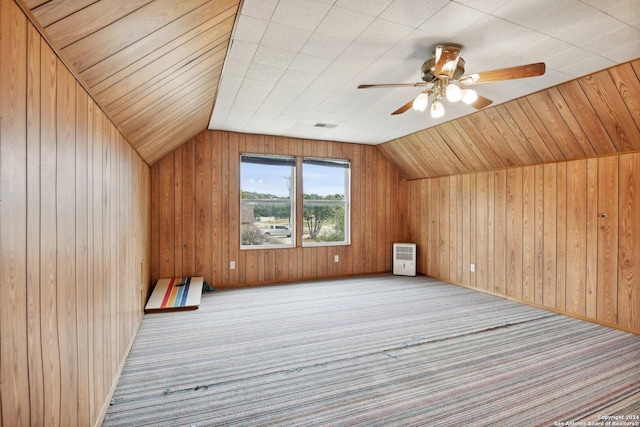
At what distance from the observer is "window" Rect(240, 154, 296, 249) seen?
17.8ft

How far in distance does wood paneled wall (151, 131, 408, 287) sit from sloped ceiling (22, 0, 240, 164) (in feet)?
6.53

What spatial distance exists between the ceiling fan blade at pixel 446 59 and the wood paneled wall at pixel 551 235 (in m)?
2.40

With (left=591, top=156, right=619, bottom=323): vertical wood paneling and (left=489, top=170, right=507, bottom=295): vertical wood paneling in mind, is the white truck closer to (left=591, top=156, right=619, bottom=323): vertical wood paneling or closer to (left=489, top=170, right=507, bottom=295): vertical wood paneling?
(left=489, top=170, right=507, bottom=295): vertical wood paneling

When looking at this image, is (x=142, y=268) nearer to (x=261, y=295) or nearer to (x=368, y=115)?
(x=261, y=295)

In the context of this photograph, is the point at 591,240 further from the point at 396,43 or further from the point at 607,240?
the point at 396,43

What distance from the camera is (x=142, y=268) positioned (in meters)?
3.83

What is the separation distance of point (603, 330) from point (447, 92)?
10.2ft

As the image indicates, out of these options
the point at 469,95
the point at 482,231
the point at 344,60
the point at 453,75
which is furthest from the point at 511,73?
the point at 482,231

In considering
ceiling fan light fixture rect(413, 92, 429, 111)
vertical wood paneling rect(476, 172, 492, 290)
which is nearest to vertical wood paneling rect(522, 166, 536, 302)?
vertical wood paneling rect(476, 172, 492, 290)

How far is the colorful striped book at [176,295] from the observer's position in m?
3.95

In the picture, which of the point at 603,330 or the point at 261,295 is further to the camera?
the point at 261,295

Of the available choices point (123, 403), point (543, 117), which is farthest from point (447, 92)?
point (123, 403)

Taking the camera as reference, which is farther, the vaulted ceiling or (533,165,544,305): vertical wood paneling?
(533,165,544,305): vertical wood paneling

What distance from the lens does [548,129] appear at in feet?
12.0
